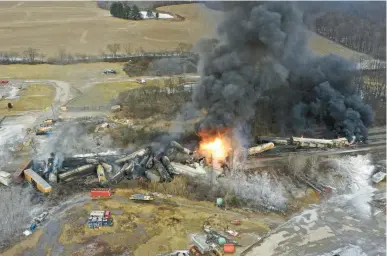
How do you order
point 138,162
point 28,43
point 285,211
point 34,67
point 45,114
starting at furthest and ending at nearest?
point 28,43, point 34,67, point 45,114, point 138,162, point 285,211

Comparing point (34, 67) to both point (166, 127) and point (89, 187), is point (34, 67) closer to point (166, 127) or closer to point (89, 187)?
point (166, 127)

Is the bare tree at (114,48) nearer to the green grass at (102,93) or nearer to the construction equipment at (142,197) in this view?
the green grass at (102,93)

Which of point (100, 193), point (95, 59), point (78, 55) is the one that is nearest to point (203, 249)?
point (100, 193)

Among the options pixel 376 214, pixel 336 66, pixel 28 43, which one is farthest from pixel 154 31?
pixel 376 214

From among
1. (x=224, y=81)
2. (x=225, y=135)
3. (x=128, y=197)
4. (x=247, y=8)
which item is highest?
(x=247, y=8)

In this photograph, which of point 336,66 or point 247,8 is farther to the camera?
point 336,66

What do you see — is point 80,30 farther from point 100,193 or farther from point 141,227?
point 141,227

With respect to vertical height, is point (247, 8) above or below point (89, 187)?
Answer: above

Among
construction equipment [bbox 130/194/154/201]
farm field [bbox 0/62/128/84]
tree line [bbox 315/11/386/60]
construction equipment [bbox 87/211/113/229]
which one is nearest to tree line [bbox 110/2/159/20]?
farm field [bbox 0/62/128/84]
